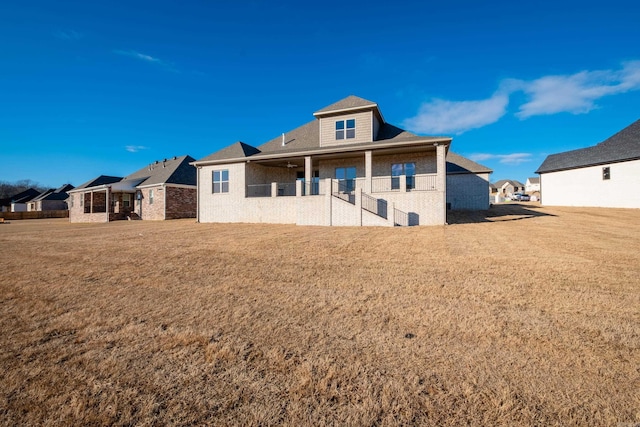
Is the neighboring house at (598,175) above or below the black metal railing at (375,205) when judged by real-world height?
above

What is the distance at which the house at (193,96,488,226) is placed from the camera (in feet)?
46.2

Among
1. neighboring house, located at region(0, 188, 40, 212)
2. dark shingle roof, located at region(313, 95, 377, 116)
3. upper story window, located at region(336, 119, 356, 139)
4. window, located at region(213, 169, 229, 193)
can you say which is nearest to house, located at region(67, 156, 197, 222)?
window, located at region(213, 169, 229, 193)

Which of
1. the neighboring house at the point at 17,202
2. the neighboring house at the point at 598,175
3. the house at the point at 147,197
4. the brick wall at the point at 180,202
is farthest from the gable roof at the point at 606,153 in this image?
the neighboring house at the point at 17,202

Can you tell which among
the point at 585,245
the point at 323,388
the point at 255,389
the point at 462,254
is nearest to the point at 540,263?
the point at 462,254

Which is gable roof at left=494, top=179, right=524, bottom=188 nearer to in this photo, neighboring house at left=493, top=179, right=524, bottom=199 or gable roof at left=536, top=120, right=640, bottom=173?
neighboring house at left=493, top=179, right=524, bottom=199

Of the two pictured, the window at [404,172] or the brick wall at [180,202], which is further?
the brick wall at [180,202]

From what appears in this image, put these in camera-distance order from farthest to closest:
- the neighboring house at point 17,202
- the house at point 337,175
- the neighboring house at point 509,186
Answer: the neighboring house at point 509,186 < the neighboring house at point 17,202 < the house at point 337,175

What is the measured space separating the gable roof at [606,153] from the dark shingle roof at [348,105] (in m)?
21.7

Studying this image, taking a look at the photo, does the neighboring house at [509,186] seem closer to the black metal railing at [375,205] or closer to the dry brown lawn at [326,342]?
the black metal railing at [375,205]

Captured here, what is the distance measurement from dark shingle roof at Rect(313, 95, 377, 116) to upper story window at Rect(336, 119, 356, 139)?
80cm

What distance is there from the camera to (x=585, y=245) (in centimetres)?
809

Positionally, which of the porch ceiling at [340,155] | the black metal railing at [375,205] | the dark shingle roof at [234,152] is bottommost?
the black metal railing at [375,205]

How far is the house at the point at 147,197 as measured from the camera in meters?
25.2

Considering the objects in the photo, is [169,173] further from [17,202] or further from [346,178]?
[17,202]
